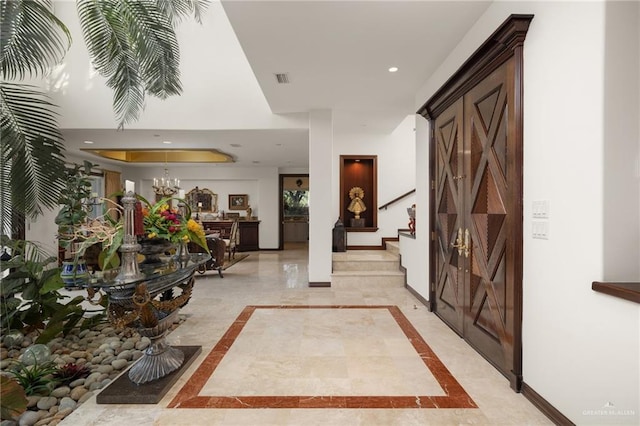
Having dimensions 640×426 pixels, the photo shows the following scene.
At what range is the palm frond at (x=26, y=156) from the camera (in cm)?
180

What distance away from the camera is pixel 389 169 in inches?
269

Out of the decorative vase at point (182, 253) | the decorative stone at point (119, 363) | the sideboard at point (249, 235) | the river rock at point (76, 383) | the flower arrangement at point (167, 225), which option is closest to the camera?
the river rock at point (76, 383)

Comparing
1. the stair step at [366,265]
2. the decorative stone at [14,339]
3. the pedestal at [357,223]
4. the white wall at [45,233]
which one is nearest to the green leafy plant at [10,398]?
the decorative stone at [14,339]

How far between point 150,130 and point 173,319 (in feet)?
13.5

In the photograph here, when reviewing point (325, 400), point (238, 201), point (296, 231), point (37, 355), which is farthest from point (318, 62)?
point (296, 231)

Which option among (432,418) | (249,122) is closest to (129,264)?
(432,418)

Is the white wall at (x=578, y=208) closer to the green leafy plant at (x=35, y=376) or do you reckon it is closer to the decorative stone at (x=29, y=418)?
the decorative stone at (x=29, y=418)

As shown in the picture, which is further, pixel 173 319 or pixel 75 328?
pixel 75 328

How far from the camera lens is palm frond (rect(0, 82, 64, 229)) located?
5.91 feet

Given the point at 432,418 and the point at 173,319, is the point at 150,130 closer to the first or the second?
the point at 173,319

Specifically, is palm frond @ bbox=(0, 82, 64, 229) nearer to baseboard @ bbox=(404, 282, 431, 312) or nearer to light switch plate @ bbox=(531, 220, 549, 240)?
light switch plate @ bbox=(531, 220, 549, 240)

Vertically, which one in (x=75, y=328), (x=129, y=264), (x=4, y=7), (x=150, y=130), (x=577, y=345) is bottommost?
(x=75, y=328)

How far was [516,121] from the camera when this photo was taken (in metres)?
2.07

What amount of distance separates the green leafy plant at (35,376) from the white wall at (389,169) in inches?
204
